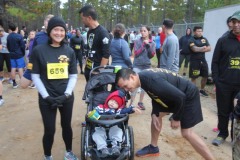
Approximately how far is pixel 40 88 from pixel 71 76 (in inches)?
18.8

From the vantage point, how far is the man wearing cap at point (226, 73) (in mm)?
4725

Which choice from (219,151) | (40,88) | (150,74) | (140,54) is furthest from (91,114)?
(140,54)

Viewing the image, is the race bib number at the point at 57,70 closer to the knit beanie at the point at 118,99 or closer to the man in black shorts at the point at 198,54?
the knit beanie at the point at 118,99

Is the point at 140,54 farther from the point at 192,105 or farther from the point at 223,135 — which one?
the point at 192,105

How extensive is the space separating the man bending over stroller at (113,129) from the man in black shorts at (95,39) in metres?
1.06

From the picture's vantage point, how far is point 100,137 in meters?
3.84

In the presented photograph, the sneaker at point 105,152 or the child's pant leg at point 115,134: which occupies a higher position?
the child's pant leg at point 115,134

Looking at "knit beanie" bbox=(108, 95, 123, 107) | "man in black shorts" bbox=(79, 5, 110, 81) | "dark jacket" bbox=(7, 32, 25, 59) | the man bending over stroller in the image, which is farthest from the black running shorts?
"dark jacket" bbox=(7, 32, 25, 59)

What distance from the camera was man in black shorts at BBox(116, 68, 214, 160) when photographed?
3.22m

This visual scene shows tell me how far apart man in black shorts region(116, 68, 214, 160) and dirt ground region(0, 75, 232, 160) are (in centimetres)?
88

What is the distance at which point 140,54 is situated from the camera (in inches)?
256

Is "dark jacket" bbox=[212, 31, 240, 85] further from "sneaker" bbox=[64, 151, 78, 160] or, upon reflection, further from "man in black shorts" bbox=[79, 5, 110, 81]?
"sneaker" bbox=[64, 151, 78, 160]

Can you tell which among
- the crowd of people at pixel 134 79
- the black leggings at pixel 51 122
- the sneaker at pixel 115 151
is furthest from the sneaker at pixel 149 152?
the black leggings at pixel 51 122

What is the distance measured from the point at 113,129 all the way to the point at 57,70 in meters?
1.10
